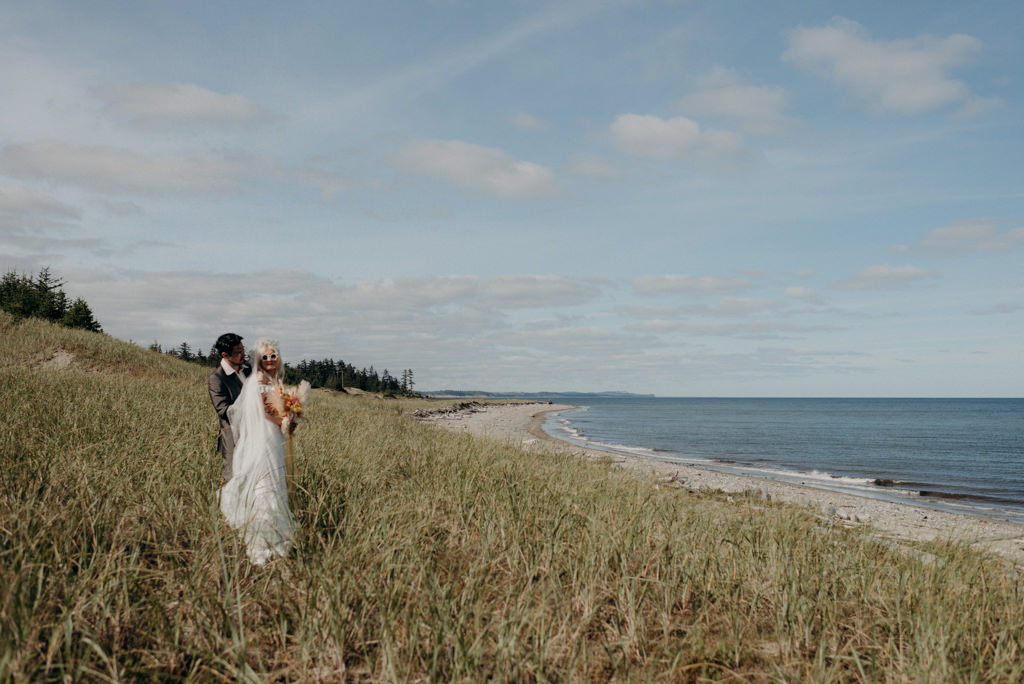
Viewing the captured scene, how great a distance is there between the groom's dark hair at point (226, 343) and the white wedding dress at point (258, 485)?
4.46 feet

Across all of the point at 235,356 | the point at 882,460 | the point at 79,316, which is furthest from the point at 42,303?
the point at 882,460

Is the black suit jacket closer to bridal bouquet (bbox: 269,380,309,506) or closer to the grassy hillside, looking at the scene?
the grassy hillside

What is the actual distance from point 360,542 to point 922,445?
4640 centimetres

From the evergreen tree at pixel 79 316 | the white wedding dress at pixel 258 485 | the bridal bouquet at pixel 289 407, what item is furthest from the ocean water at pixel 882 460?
the evergreen tree at pixel 79 316

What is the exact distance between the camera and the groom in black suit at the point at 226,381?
230 inches

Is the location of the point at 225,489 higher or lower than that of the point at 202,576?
higher

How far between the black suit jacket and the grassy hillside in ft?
0.84

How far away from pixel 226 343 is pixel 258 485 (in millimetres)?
2169

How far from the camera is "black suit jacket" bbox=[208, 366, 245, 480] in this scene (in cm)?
576

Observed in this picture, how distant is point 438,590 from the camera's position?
358cm

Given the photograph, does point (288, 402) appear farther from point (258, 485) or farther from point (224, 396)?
point (224, 396)

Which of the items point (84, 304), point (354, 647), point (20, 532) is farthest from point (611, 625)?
point (84, 304)

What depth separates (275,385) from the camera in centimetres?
501

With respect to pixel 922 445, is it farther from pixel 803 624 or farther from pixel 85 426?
pixel 85 426
